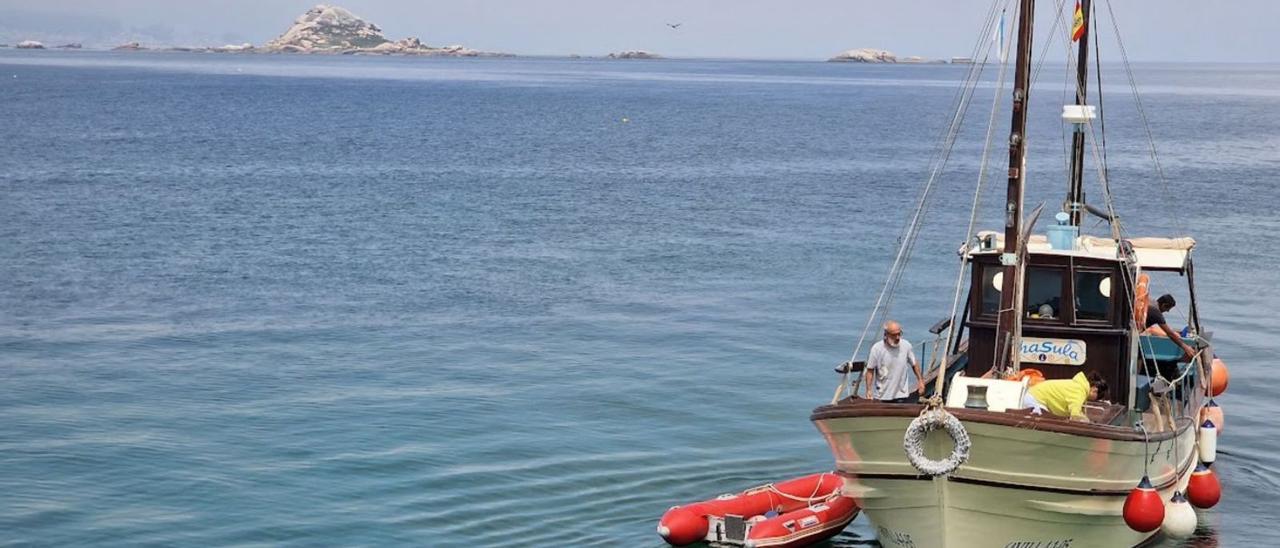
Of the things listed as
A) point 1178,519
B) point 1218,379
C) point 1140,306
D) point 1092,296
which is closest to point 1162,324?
point 1140,306

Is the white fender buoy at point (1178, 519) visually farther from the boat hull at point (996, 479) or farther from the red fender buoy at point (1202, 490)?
the red fender buoy at point (1202, 490)

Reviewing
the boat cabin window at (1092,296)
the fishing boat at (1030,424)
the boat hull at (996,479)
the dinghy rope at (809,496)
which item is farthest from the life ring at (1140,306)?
the dinghy rope at (809,496)

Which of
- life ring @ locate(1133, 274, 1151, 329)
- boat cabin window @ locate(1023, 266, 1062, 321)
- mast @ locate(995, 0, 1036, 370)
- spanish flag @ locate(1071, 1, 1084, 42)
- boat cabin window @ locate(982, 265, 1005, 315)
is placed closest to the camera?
mast @ locate(995, 0, 1036, 370)

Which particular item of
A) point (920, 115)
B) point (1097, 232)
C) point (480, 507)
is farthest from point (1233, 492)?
point (920, 115)

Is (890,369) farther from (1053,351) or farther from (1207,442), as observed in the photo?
(1207,442)

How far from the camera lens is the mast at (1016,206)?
2097cm

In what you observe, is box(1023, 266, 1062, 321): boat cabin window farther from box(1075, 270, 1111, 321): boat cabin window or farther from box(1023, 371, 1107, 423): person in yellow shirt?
box(1023, 371, 1107, 423): person in yellow shirt

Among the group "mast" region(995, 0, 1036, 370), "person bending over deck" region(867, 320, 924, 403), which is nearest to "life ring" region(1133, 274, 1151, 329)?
"mast" region(995, 0, 1036, 370)

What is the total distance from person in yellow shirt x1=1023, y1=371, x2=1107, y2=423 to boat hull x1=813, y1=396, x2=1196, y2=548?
0.48 metres

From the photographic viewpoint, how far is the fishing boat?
19062 mm

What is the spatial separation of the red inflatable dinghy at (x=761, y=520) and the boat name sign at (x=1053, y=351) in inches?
129

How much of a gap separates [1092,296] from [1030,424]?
471 centimetres

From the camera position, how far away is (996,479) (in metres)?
19.2

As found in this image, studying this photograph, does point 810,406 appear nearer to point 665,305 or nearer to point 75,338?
point 665,305
